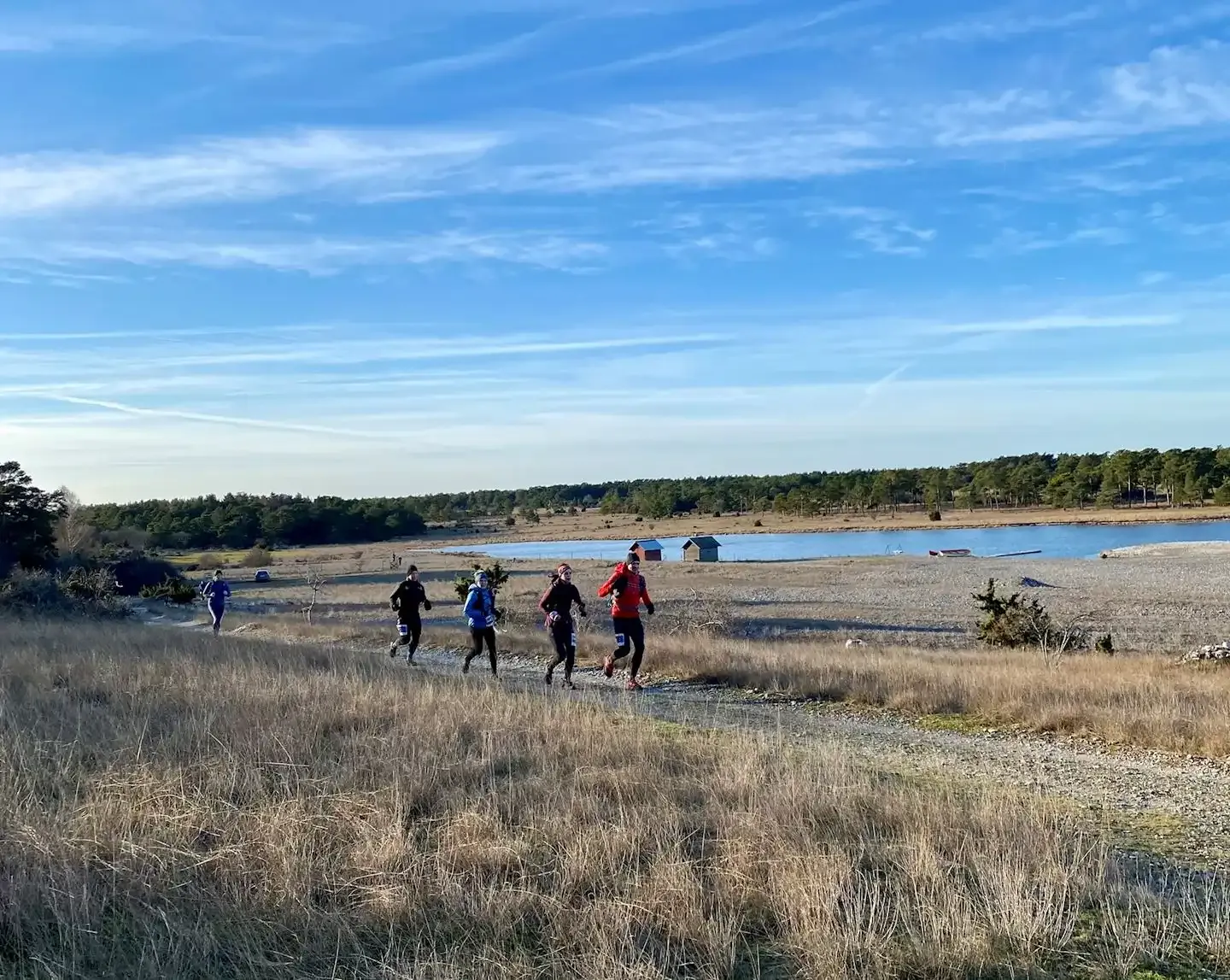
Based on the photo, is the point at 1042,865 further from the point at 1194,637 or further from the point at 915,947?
the point at 1194,637

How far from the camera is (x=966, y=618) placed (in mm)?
35812

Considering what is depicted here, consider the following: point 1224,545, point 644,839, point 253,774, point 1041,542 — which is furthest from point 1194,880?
point 1041,542

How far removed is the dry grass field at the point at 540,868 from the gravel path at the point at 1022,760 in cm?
89

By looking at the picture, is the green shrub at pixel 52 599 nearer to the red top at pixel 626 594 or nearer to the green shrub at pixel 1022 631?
the red top at pixel 626 594

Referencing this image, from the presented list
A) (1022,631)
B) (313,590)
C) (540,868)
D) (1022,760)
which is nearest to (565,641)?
(1022,760)

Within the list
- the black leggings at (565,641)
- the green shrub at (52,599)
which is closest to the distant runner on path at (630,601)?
the black leggings at (565,641)

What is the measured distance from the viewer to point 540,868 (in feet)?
17.2

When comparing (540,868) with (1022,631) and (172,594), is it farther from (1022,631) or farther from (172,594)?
(172,594)

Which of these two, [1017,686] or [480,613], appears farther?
[480,613]

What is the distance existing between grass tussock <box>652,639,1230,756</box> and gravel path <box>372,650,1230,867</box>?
46 centimetres

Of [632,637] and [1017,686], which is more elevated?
[632,637]

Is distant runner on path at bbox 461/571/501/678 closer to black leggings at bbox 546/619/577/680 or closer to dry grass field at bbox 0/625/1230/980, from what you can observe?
black leggings at bbox 546/619/577/680

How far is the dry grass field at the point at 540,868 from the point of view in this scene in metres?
4.38

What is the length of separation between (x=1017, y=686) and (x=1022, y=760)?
3.13 metres
